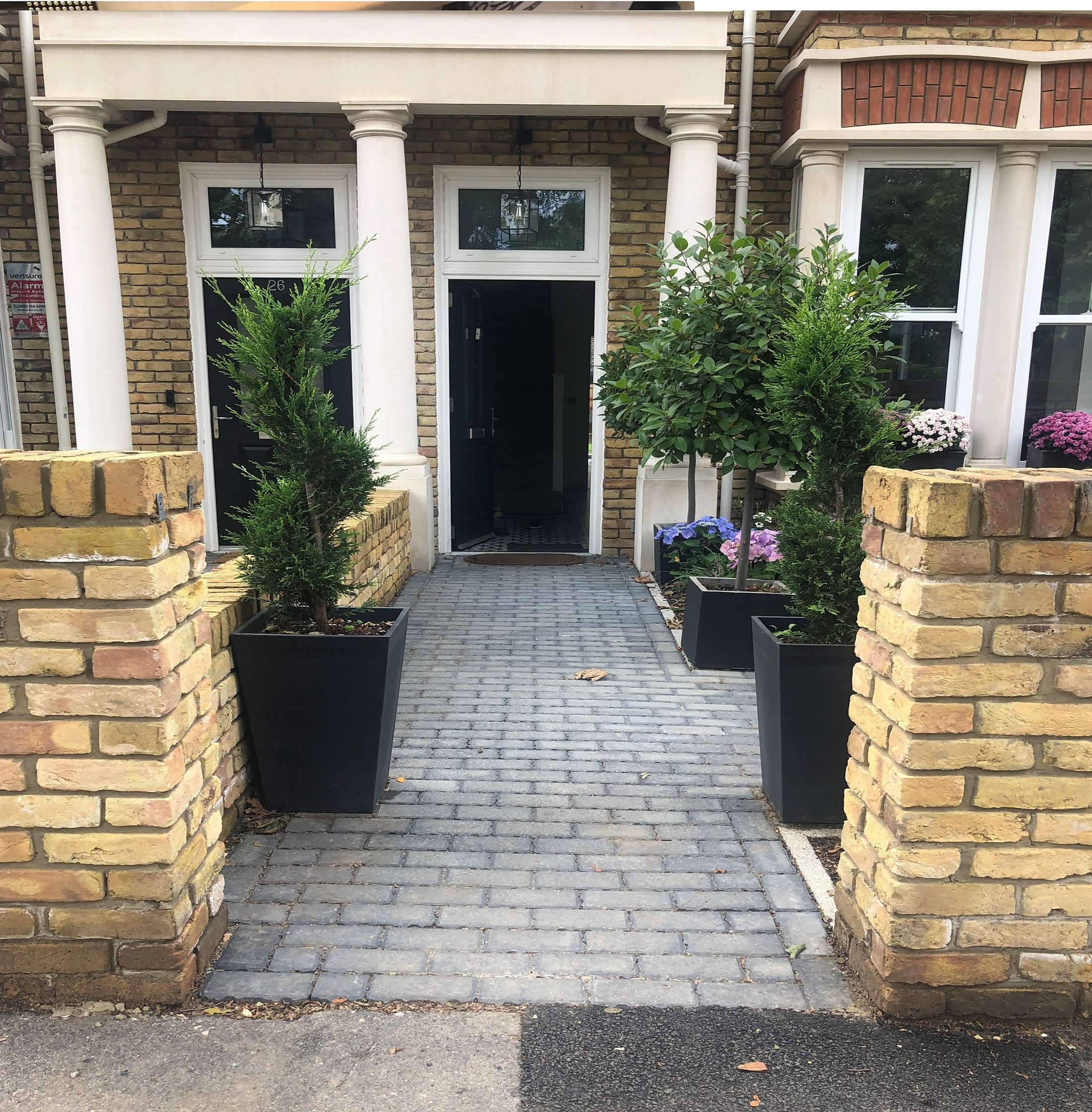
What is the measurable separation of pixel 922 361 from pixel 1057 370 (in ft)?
3.71

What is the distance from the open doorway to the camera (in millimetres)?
9086

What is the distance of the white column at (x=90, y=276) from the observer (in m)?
6.50

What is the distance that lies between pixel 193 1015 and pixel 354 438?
1984 millimetres

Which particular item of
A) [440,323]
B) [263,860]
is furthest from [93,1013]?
[440,323]

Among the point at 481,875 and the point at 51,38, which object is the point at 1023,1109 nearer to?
the point at 481,875

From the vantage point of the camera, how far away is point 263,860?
3047 mm

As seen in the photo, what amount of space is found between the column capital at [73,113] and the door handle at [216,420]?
233 cm

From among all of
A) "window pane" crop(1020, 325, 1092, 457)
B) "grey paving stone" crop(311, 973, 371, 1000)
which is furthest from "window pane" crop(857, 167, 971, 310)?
"grey paving stone" crop(311, 973, 371, 1000)

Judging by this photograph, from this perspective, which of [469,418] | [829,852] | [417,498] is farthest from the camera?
[469,418]

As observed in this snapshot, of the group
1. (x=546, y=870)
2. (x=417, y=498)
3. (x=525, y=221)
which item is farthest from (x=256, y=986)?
(x=525, y=221)

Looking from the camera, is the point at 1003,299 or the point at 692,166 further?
the point at 1003,299

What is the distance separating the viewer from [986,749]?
217 cm

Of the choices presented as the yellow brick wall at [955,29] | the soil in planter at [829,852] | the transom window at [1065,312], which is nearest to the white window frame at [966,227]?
the transom window at [1065,312]

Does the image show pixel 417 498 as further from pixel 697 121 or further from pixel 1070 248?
pixel 1070 248
